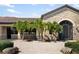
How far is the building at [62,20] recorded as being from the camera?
12.1 metres

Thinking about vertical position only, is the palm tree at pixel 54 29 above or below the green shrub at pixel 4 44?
above

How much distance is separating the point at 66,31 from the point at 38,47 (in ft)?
2.29

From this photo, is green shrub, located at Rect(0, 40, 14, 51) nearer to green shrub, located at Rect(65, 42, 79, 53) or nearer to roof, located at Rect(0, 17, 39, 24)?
roof, located at Rect(0, 17, 39, 24)

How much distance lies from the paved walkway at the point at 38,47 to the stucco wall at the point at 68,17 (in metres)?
0.42

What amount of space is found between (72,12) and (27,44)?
3.78 feet

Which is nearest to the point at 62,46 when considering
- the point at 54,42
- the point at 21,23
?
the point at 54,42

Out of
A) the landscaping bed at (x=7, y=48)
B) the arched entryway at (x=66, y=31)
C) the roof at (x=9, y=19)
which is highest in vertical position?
the roof at (x=9, y=19)

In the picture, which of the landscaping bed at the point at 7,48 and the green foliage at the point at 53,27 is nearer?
the landscaping bed at the point at 7,48

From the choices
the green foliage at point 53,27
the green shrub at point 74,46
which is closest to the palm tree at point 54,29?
the green foliage at point 53,27

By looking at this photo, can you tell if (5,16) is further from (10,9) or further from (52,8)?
(52,8)

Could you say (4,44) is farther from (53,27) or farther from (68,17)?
(68,17)

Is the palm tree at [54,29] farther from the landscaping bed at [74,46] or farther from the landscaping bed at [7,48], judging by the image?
the landscaping bed at [7,48]

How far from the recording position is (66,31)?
12297mm
